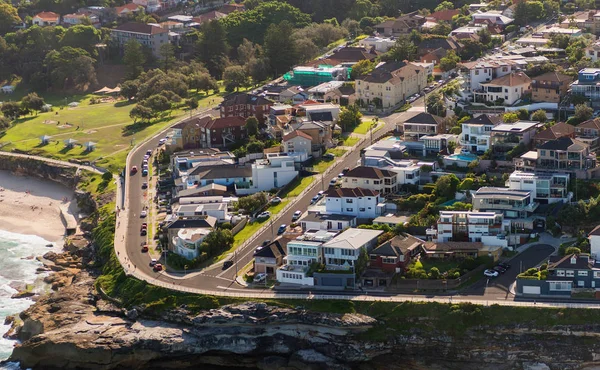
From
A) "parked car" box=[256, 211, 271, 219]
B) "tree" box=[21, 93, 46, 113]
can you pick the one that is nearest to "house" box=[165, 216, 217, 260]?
"parked car" box=[256, 211, 271, 219]

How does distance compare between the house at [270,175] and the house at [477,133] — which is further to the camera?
the house at [270,175]

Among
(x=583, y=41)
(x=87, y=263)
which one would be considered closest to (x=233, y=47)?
(x=583, y=41)

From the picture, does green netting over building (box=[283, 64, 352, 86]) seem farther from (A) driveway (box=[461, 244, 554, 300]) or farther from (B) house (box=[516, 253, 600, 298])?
(B) house (box=[516, 253, 600, 298])

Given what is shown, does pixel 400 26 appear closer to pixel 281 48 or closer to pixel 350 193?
pixel 281 48

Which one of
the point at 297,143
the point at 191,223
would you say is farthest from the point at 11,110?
the point at 191,223

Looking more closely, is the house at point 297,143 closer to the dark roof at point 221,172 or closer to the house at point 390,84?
the dark roof at point 221,172

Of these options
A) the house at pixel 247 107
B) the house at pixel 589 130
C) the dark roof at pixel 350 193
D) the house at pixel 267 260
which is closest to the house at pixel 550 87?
the house at pixel 589 130
